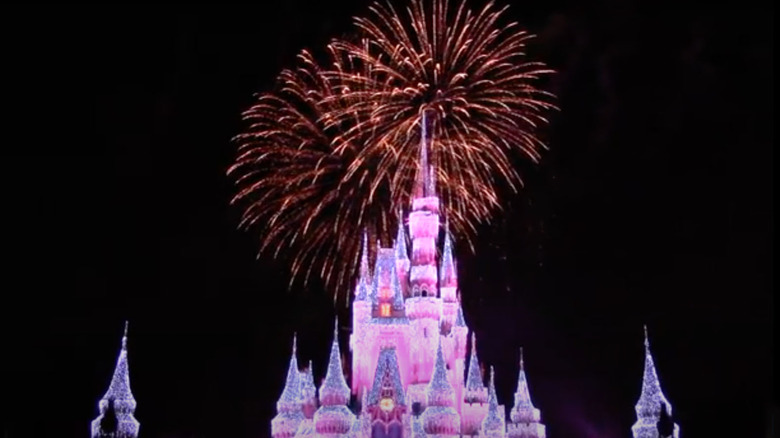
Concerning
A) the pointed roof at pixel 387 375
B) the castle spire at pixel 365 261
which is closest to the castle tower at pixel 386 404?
the pointed roof at pixel 387 375

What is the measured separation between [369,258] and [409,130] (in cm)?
1829

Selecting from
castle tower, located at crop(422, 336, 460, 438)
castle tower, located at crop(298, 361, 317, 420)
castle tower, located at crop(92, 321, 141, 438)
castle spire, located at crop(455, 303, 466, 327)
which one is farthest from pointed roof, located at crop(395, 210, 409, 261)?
castle tower, located at crop(92, 321, 141, 438)

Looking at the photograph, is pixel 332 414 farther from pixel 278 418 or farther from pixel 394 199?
pixel 394 199

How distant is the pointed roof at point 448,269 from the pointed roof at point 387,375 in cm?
756

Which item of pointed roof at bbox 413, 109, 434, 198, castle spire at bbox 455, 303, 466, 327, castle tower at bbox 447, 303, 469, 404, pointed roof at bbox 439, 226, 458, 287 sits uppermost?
pointed roof at bbox 413, 109, 434, 198

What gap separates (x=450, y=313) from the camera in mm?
53281

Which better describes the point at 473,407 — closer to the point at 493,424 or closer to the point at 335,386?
the point at 493,424

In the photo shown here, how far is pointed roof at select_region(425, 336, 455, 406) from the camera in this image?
45.8 m

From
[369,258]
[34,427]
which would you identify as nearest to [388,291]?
[369,258]

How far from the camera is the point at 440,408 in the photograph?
45.5 meters

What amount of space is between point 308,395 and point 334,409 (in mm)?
3918

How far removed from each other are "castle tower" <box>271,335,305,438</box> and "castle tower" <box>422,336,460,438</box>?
7.04m

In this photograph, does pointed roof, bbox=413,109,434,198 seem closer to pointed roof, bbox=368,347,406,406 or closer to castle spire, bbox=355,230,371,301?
castle spire, bbox=355,230,371,301

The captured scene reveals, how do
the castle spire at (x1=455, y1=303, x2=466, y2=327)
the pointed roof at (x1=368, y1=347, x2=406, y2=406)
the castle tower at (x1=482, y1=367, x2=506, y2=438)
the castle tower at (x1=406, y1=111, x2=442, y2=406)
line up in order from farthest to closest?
the castle spire at (x1=455, y1=303, x2=466, y2=327) → the castle tower at (x1=406, y1=111, x2=442, y2=406) → the pointed roof at (x1=368, y1=347, x2=406, y2=406) → the castle tower at (x1=482, y1=367, x2=506, y2=438)
